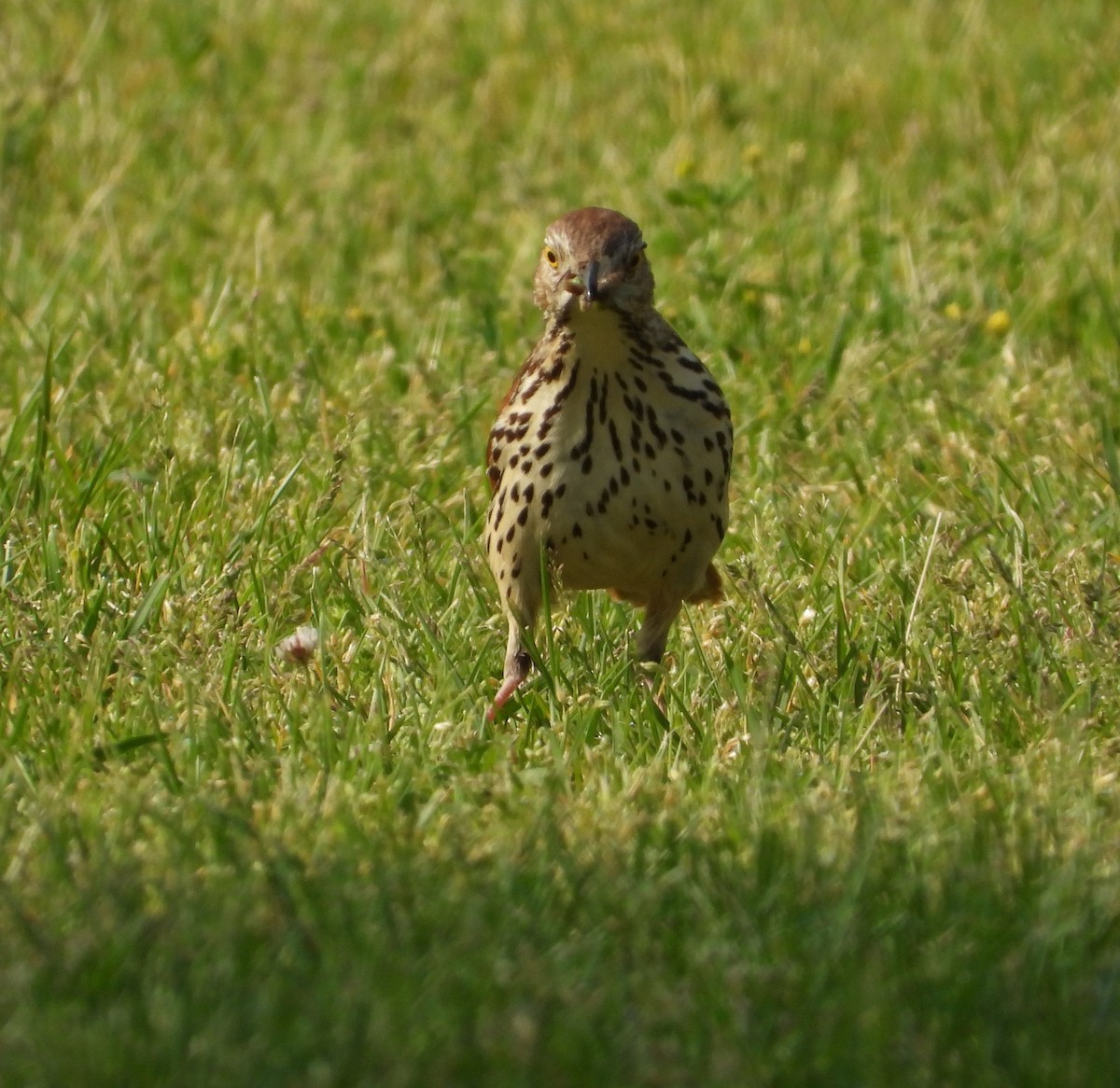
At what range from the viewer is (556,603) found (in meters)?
5.56

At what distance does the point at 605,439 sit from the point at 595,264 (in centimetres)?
41

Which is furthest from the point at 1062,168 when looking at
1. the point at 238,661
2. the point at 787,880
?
the point at 787,880

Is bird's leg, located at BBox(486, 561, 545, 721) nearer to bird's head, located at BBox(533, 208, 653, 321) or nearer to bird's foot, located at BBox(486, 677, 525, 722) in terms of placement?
bird's foot, located at BBox(486, 677, 525, 722)

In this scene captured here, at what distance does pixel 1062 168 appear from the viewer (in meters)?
9.17

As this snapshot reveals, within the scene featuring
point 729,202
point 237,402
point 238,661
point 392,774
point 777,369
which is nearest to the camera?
point 392,774

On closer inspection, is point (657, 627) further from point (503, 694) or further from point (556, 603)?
point (503, 694)

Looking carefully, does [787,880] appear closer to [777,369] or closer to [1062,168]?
[777,369]

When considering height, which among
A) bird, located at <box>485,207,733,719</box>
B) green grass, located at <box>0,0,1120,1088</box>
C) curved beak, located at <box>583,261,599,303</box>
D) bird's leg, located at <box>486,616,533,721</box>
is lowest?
bird's leg, located at <box>486,616,533,721</box>

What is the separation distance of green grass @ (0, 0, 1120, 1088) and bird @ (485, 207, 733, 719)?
0.86ft

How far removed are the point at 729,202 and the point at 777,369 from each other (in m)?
1.14

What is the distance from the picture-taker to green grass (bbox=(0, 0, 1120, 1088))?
12.1 feet

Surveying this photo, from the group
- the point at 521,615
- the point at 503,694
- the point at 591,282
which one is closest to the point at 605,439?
the point at 591,282

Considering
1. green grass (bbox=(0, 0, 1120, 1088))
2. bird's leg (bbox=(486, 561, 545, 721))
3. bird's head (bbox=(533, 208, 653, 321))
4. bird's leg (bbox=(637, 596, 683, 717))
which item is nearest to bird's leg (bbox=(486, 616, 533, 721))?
Result: bird's leg (bbox=(486, 561, 545, 721))

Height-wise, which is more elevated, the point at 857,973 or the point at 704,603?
the point at 857,973
